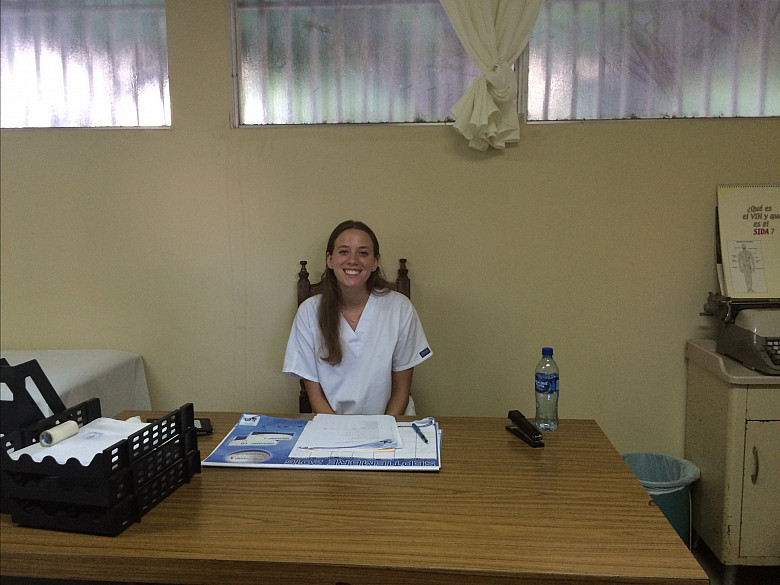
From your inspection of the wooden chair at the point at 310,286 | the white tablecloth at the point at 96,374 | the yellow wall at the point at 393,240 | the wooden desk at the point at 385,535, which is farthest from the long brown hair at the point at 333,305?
the white tablecloth at the point at 96,374

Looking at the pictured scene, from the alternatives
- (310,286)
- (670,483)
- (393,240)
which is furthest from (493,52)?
(670,483)

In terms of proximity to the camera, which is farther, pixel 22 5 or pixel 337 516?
pixel 22 5

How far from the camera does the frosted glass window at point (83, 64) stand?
2.83 m

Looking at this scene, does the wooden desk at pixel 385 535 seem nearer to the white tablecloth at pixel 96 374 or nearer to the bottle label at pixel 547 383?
the bottle label at pixel 547 383

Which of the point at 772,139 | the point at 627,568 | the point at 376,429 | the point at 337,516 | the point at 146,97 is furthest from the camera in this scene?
the point at 146,97

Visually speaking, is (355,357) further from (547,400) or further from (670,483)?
(670,483)

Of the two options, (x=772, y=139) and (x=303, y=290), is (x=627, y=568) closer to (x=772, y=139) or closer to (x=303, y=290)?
(x=303, y=290)

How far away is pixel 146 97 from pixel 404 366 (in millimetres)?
1637

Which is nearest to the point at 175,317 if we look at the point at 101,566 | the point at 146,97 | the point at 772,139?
the point at 146,97

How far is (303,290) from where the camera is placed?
8.91 ft

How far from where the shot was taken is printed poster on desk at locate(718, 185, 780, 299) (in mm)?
2619

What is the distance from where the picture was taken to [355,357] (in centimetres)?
227

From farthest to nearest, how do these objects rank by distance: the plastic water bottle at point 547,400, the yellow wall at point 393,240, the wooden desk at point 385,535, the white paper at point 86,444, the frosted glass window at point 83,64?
1. the frosted glass window at point 83,64
2. the yellow wall at point 393,240
3. the plastic water bottle at point 547,400
4. the white paper at point 86,444
5. the wooden desk at point 385,535

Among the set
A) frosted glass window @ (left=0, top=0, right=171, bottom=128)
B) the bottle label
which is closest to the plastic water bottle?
the bottle label
